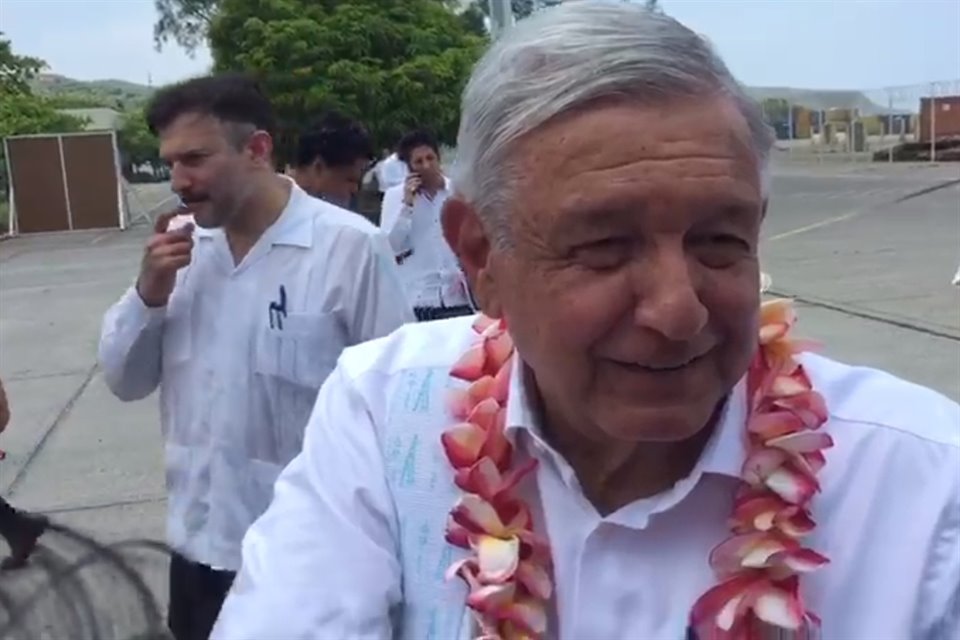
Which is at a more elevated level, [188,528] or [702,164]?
[702,164]

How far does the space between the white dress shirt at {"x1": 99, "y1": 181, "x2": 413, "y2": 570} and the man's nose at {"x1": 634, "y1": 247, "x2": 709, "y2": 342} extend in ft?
7.64

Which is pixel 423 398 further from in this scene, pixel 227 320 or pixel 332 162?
pixel 332 162

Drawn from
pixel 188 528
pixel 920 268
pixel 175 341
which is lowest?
pixel 920 268

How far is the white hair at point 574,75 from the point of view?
4.59 ft

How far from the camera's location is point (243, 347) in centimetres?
363

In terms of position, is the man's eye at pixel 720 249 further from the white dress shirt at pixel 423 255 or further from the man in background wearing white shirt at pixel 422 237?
the white dress shirt at pixel 423 255

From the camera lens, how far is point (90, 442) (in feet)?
27.5

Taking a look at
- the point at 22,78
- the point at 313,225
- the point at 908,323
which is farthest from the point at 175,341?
the point at 22,78

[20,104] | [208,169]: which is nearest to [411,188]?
[208,169]

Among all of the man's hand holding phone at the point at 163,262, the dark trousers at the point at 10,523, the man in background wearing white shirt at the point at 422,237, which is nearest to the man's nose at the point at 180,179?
the man's hand holding phone at the point at 163,262

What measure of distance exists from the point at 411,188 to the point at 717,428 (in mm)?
6282

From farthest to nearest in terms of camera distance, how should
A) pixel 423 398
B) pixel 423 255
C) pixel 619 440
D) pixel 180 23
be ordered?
pixel 180 23
pixel 423 255
pixel 423 398
pixel 619 440

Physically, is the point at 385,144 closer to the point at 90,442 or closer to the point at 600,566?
the point at 90,442

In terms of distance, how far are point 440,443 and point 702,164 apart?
18.8 inches
